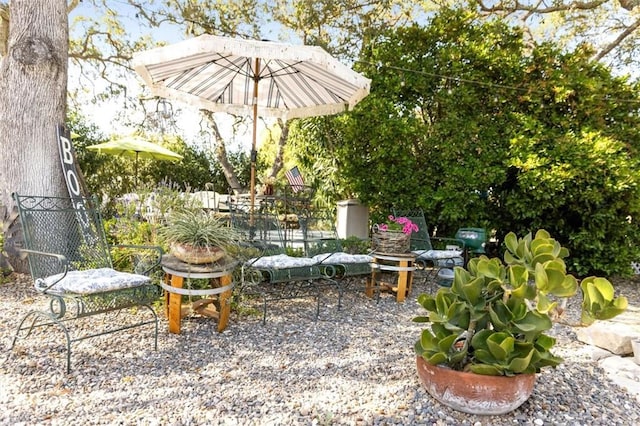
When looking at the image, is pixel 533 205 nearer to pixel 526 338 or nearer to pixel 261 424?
pixel 526 338

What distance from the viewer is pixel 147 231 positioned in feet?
13.4

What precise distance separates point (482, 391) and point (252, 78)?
3658 mm

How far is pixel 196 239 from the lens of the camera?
290 centimetres

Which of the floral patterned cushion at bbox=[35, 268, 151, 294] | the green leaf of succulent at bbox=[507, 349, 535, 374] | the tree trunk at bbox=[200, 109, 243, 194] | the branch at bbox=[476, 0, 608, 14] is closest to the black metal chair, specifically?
the floral patterned cushion at bbox=[35, 268, 151, 294]

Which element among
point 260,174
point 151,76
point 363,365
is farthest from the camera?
point 260,174


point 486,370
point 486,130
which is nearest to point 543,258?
point 486,370

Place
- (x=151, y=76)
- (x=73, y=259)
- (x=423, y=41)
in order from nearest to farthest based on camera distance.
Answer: (x=73, y=259), (x=151, y=76), (x=423, y=41)

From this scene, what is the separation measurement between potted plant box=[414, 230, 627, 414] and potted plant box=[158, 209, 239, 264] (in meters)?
1.59

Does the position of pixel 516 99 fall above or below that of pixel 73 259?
above

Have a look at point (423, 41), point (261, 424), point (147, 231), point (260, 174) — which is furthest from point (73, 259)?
point (260, 174)

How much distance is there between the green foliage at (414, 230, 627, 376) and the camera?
1.76 metres

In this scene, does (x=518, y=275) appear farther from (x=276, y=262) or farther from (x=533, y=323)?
(x=276, y=262)

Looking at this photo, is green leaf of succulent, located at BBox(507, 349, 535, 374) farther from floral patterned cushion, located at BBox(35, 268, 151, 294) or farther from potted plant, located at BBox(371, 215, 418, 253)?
potted plant, located at BBox(371, 215, 418, 253)

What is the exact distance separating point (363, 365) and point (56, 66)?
174 inches
